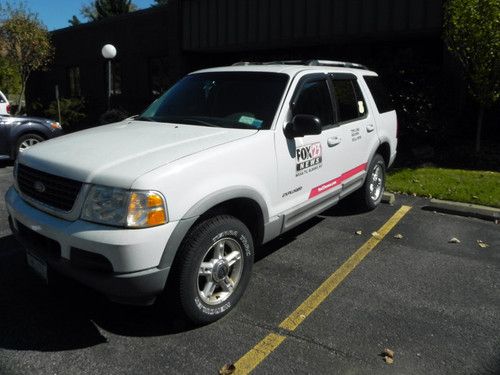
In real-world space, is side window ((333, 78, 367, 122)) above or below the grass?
above

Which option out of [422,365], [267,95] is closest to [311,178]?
[267,95]

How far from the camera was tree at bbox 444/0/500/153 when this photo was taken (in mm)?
7660

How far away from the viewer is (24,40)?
1847 cm

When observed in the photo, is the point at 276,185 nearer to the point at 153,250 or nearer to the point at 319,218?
the point at 153,250

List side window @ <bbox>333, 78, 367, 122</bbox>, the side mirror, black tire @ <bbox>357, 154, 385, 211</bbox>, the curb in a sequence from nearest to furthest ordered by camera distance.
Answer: the side mirror, side window @ <bbox>333, 78, 367, 122</bbox>, black tire @ <bbox>357, 154, 385, 211</bbox>, the curb

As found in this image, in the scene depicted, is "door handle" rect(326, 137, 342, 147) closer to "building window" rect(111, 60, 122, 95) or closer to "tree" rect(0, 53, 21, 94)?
"building window" rect(111, 60, 122, 95)

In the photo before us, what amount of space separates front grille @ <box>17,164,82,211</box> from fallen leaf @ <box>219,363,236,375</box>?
1399 mm

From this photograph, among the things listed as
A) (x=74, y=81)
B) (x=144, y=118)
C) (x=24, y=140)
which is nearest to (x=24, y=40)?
(x=74, y=81)

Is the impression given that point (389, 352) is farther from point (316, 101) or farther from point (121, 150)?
point (316, 101)

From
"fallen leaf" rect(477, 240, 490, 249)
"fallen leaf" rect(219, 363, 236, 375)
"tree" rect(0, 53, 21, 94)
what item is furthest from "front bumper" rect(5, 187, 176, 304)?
"tree" rect(0, 53, 21, 94)

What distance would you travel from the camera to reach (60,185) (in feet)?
10.1

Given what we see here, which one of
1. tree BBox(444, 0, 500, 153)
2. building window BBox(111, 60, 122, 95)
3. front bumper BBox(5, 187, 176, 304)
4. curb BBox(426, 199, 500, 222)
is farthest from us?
building window BBox(111, 60, 122, 95)

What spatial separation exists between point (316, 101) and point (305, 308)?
6.53 feet

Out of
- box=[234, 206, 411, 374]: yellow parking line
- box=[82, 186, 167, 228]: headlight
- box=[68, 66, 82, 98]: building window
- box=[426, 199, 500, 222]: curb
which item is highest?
box=[68, 66, 82, 98]: building window
